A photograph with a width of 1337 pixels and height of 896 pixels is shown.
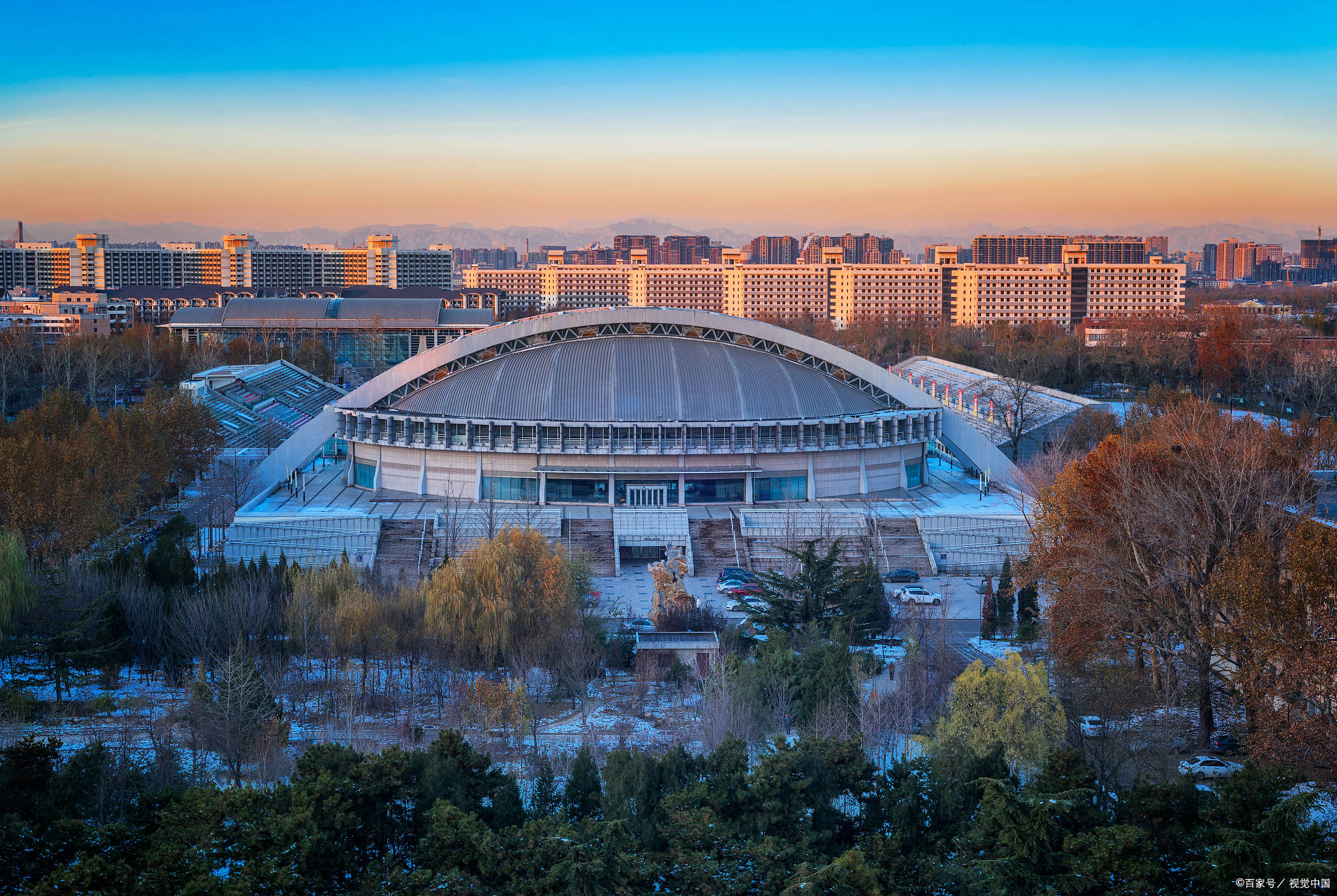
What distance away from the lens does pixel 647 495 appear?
4806cm

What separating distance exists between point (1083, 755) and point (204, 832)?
14.2 meters

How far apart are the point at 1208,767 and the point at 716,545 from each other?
2121cm


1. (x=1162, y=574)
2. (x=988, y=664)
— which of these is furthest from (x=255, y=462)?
(x=1162, y=574)

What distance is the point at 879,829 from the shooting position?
20875 millimetres

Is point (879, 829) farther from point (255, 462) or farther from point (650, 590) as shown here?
point (255, 462)

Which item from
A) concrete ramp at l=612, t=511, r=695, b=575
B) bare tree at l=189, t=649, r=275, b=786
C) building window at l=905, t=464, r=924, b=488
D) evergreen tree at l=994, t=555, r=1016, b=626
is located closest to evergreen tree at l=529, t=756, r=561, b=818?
bare tree at l=189, t=649, r=275, b=786

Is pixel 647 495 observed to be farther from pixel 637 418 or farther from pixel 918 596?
pixel 918 596

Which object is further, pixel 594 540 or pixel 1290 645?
pixel 594 540

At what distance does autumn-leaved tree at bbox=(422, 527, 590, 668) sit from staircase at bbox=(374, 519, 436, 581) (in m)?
8.94

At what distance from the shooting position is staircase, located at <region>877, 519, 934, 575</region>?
4288cm

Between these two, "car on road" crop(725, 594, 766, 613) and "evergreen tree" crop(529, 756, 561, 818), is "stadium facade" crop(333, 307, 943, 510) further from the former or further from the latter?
"evergreen tree" crop(529, 756, 561, 818)

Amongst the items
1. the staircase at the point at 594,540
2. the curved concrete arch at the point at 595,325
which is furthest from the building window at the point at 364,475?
the staircase at the point at 594,540

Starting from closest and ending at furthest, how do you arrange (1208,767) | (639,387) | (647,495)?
(1208,767), (647,495), (639,387)

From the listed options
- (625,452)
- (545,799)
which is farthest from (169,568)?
(625,452)
